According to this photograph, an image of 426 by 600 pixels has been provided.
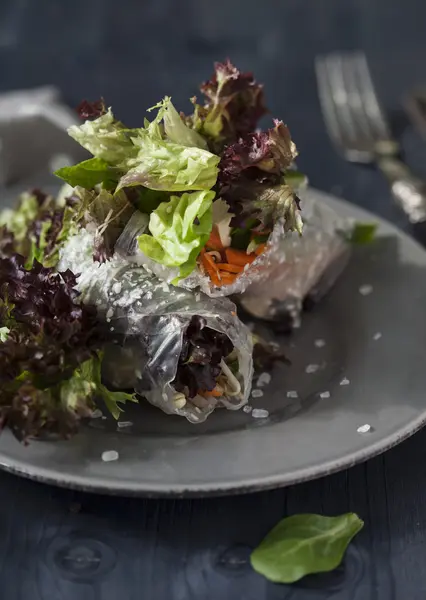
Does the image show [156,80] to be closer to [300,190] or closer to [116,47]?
[116,47]

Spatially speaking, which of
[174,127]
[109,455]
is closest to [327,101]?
[174,127]

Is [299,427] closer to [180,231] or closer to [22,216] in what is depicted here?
[180,231]

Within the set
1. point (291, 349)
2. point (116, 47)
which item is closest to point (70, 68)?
point (116, 47)

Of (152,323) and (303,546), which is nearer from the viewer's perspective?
(303,546)

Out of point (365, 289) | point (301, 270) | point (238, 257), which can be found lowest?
point (365, 289)

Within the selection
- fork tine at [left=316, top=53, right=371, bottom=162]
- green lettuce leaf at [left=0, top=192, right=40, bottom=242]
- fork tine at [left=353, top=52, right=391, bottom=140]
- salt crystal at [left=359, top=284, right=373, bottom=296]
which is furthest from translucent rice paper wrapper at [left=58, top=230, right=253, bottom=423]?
fork tine at [left=353, top=52, right=391, bottom=140]

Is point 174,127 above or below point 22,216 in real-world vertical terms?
above

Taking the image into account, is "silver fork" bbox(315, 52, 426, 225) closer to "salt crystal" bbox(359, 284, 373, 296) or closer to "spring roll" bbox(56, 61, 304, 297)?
"salt crystal" bbox(359, 284, 373, 296)
